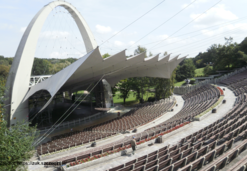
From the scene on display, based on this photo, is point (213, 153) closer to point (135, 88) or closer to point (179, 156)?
point (179, 156)

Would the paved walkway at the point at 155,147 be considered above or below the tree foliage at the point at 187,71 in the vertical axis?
below

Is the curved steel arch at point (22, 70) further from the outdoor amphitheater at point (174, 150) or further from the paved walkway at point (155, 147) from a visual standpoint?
the paved walkway at point (155, 147)

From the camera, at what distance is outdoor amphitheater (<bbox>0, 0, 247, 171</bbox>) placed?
580cm

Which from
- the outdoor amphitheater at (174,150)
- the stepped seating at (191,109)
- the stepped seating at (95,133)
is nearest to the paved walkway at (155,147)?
the outdoor amphitheater at (174,150)

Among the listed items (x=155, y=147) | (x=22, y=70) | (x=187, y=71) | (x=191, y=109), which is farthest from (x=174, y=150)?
(x=187, y=71)

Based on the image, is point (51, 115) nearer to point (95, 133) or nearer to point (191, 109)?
point (95, 133)

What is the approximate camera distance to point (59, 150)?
10.8m

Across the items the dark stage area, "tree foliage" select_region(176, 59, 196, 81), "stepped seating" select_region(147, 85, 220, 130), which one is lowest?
the dark stage area

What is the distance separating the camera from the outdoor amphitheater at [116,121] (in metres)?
5.80

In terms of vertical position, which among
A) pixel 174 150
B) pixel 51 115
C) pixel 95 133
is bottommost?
pixel 95 133

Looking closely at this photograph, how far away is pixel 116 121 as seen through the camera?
19.6 m

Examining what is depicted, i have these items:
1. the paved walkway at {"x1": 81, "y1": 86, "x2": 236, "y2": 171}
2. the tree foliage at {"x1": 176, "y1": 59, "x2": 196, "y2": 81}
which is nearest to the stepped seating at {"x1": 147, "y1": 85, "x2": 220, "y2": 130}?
the paved walkway at {"x1": 81, "y1": 86, "x2": 236, "y2": 171}

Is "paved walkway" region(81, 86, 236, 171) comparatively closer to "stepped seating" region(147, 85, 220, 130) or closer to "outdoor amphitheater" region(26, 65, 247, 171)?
"outdoor amphitheater" region(26, 65, 247, 171)

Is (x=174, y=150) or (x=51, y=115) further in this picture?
(x=51, y=115)
